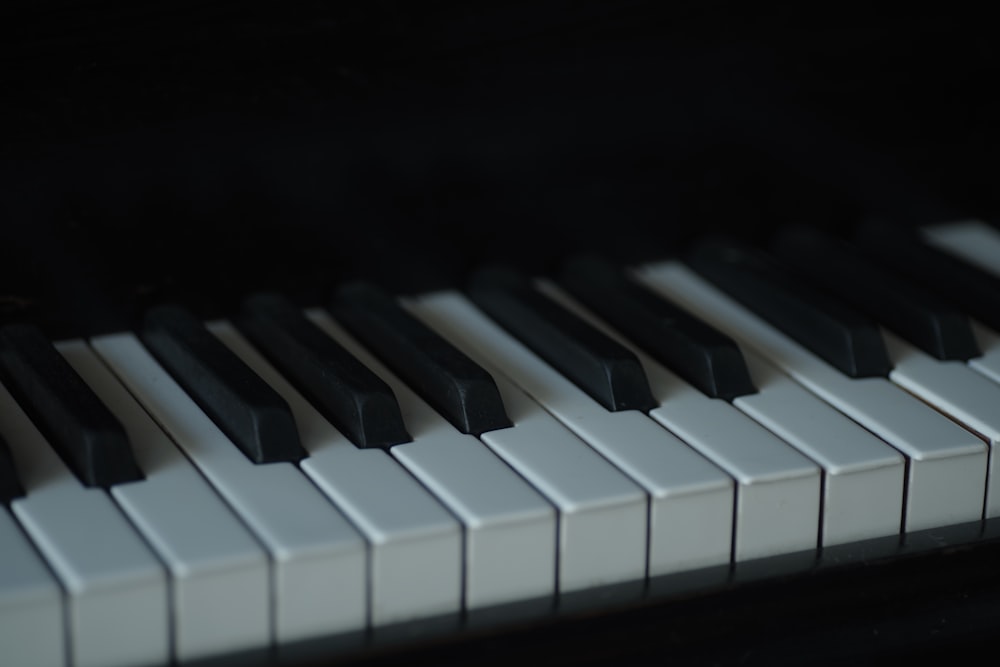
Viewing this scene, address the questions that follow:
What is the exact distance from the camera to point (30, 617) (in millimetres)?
873

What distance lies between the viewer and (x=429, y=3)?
1361 millimetres

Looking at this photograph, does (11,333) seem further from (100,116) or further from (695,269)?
(695,269)

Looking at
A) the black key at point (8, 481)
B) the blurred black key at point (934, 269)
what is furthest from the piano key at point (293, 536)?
the blurred black key at point (934, 269)

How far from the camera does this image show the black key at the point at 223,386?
3.50ft

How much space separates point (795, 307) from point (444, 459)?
472mm

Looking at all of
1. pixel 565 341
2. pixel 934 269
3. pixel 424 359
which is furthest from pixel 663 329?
pixel 934 269

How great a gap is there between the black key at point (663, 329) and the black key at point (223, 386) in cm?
38

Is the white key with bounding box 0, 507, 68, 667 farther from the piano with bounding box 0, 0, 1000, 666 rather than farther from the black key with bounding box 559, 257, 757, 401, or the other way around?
the black key with bounding box 559, 257, 757, 401

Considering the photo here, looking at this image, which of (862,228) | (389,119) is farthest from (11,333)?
(862,228)

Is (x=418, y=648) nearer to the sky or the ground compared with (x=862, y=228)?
nearer to the ground

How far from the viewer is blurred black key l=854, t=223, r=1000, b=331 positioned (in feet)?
4.70

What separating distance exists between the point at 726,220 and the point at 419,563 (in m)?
0.76

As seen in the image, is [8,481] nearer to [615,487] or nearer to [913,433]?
[615,487]

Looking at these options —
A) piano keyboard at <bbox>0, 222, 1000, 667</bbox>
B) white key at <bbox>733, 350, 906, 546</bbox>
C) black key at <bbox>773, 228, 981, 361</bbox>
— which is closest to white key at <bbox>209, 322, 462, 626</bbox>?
piano keyboard at <bbox>0, 222, 1000, 667</bbox>
